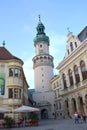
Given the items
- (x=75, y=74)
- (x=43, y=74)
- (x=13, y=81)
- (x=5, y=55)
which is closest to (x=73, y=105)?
(x=75, y=74)

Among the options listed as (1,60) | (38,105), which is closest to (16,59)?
(1,60)

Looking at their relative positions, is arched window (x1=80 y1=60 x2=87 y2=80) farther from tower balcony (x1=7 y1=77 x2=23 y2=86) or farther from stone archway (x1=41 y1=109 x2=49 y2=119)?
stone archway (x1=41 y1=109 x2=49 y2=119)

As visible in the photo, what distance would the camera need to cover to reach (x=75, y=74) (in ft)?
133

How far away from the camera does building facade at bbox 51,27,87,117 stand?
36.4 m

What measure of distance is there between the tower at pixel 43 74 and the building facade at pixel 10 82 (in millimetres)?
34345

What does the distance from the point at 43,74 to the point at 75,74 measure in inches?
1178

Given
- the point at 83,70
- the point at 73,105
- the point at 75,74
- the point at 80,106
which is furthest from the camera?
the point at 73,105

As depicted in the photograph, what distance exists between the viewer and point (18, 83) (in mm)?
32031

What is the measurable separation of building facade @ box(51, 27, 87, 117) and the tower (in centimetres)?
2042

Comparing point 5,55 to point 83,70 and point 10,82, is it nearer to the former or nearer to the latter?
point 10,82

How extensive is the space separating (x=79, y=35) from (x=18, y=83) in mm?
19305

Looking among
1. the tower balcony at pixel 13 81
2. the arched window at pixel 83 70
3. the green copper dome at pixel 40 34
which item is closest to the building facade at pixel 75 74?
the arched window at pixel 83 70

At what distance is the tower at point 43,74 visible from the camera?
216 ft

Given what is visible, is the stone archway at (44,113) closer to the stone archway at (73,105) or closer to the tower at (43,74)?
the tower at (43,74)
